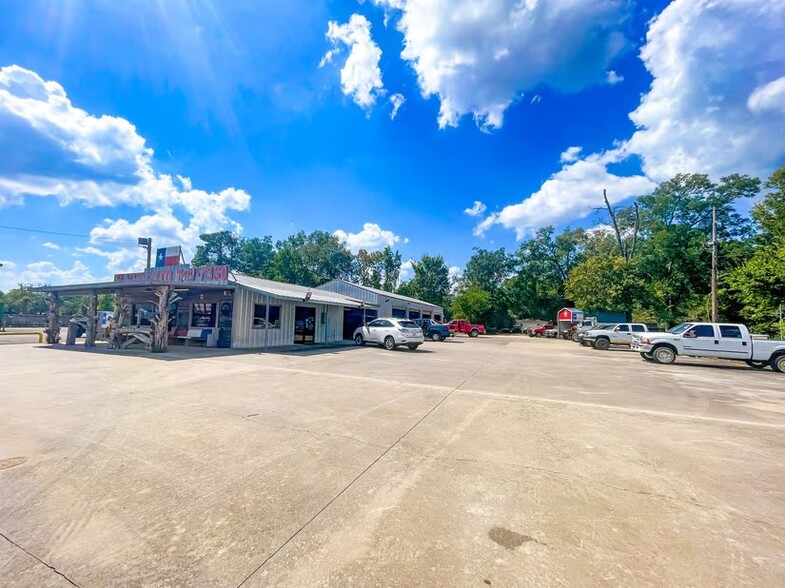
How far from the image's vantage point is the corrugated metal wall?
16.2 m

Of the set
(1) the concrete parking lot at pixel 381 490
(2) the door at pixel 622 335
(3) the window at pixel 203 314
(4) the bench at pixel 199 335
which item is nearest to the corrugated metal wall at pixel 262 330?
(4) the bench at pixel 199 335

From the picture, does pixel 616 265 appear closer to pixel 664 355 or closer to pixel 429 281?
pixel 664 355

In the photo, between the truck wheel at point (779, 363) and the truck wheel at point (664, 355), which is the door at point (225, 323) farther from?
the truck wheel at point (779, 363)

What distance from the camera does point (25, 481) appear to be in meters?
3.34

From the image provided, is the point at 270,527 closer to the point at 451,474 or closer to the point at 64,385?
the point at 451,474

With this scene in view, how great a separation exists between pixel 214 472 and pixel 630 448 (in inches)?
204

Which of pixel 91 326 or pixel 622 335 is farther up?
pixel 91 326

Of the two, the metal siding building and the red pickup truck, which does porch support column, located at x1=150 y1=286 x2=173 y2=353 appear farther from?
the red pickup truck

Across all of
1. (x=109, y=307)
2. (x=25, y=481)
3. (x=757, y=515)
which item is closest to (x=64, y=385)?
(x=25, y=481)

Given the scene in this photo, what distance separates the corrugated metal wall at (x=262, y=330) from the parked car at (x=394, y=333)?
3.26 metres

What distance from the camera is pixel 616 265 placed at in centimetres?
3195

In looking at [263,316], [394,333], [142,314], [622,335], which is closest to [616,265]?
[622,335]

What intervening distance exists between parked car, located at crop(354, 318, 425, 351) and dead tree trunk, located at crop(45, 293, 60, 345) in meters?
16.2

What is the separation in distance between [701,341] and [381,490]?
17.2 meters
